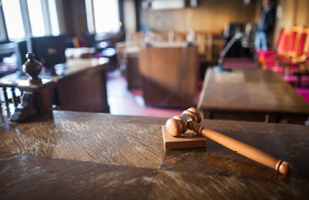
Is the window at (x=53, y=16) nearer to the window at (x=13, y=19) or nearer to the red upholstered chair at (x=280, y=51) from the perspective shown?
the window at (x=13, y=19)

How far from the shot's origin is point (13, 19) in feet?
17.6

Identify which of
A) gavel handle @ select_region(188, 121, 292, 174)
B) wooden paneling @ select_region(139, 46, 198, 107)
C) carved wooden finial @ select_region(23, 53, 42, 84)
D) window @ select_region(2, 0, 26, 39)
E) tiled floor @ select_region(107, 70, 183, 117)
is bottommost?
tiled floor @ select_region(107, 70, 183, 117)

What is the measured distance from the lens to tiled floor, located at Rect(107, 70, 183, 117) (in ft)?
12.4

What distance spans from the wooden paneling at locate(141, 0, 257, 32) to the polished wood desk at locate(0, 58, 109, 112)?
312 inches

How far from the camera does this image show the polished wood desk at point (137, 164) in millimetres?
644

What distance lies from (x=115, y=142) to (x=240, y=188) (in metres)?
0.47

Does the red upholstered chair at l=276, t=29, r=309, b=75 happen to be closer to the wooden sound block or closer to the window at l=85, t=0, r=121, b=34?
the wooden sound block

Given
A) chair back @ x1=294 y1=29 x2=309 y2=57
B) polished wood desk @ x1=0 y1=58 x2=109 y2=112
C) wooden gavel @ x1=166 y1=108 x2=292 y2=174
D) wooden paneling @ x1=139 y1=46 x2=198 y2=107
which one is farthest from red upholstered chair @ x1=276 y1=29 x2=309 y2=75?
wooden gavel @ x1=166 y1=108 x2=292 y2=174

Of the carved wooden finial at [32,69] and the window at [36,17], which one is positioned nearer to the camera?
the carved wooden finial at [32,69]

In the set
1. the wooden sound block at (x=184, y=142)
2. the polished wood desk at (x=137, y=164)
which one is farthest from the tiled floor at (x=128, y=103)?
the wooden sound block at (x=184, y=142)

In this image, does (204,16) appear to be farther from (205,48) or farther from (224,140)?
(224,140)

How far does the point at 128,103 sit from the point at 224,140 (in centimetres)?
355

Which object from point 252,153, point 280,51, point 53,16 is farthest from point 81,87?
point 280,51

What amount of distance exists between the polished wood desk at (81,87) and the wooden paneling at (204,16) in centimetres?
793
